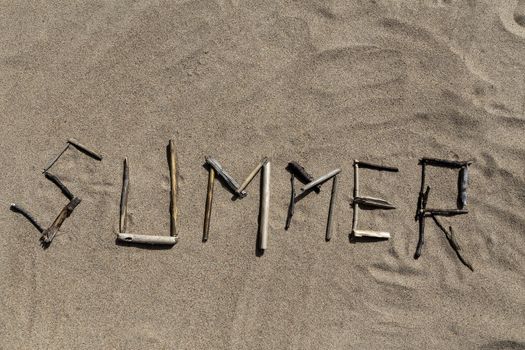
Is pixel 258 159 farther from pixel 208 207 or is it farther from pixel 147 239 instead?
pixel 147 239

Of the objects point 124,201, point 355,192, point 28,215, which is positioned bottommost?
point 28,215

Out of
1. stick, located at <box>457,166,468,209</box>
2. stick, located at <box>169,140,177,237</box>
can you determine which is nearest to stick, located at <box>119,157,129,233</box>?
stick, located at <box>169,140,177,237</box>

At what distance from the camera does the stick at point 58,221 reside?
11.2 feet

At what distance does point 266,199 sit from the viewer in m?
3.53

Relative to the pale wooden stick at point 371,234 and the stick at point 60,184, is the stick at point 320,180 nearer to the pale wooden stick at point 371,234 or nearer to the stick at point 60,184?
the pale wooden stick at point 371,234

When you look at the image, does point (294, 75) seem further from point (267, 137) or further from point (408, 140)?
point (408, 140)

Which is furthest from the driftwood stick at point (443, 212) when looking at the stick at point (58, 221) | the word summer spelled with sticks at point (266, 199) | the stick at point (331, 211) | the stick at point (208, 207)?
the stick at point (58, 221)

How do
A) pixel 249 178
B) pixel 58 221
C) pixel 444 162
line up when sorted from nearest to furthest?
1. pixel 58 221
2. pixel 249 178
3. pixel 444 162

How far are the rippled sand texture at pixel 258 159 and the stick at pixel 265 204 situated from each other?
0.08 meters

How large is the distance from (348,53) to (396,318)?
203 centimetres

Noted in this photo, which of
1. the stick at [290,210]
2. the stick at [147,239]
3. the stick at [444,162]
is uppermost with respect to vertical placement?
the stick at [444,162]

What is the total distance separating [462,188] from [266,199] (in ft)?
4.90

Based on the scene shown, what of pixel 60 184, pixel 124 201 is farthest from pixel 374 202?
pixel 60 184

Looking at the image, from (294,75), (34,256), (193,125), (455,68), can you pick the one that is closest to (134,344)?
(34,256)
